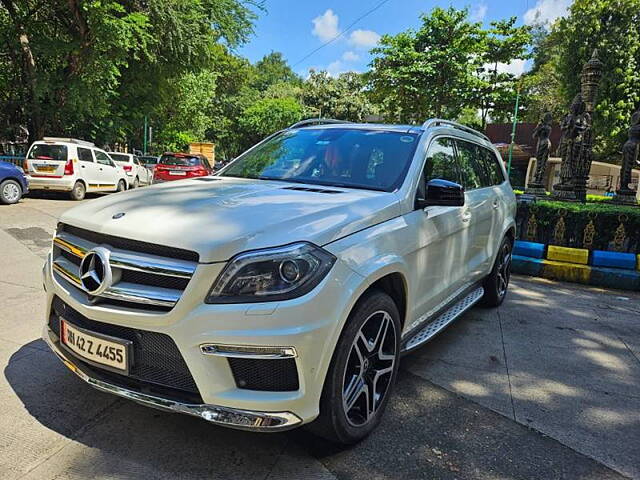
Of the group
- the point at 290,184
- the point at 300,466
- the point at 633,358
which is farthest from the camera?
the point at 633,358

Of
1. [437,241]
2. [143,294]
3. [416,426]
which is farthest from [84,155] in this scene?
[416,426]

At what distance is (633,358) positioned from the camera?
4152mm

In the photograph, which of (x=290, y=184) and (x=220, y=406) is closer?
(x=220, y=406)

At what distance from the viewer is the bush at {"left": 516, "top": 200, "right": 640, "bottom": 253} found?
22.9ft

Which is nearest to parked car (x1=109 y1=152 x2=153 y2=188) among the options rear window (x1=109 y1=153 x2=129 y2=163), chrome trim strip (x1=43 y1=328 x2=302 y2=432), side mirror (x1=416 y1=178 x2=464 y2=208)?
rear window (x1=109 y1=153 x2=129 y2=163)

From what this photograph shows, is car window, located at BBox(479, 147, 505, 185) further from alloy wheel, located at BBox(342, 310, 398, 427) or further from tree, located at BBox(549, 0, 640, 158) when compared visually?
tree, located at BBox(549, 0, 640, 158)

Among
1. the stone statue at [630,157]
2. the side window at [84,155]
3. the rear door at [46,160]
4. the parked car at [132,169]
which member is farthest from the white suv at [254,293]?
the parked car at [132,169]

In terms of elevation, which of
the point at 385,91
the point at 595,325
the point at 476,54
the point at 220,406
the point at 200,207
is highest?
the point at 476,54

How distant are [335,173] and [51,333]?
200 cm

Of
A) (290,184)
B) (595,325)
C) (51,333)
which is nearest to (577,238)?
(595,325)

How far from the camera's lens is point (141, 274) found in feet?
A: 7.13

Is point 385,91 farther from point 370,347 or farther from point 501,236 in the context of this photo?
point 370,347

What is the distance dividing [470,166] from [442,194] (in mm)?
1597

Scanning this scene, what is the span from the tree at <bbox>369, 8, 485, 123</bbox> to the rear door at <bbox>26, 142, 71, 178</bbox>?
1718cm
